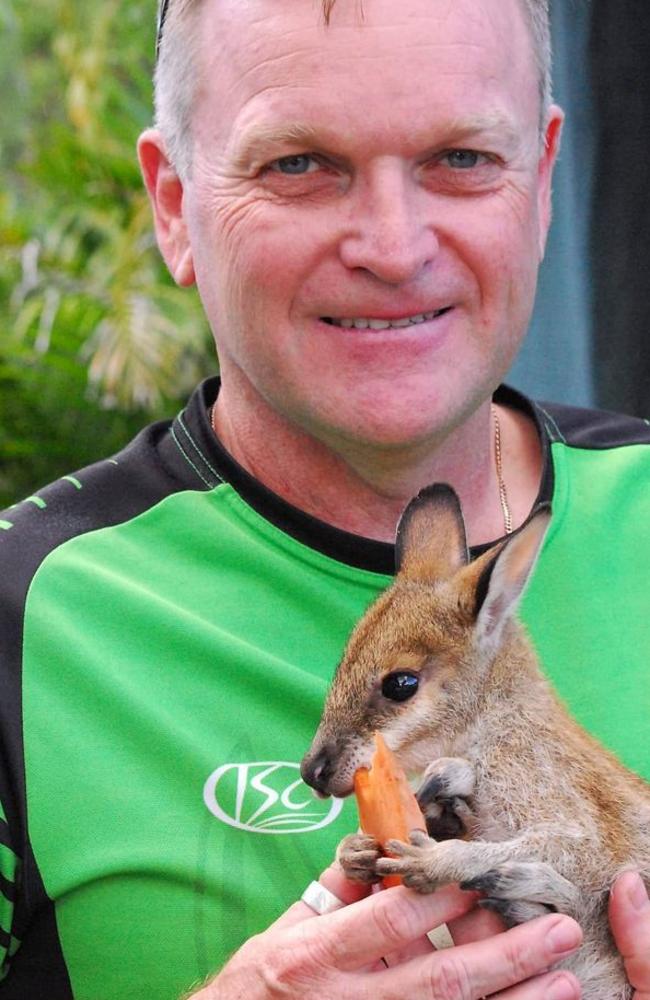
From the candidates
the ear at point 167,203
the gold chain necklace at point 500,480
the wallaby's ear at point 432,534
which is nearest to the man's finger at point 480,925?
the wallaby's ear at point 432,534

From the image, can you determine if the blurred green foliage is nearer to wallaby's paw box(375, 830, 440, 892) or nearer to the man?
the man

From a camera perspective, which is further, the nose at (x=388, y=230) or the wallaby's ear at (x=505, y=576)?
the nose at (x=388, y=230)

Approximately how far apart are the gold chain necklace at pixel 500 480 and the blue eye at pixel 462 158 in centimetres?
81

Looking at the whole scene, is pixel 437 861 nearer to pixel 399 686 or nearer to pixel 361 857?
pixel 361 857

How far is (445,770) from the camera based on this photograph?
2398 mm

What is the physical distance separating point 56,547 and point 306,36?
1163 millimetres

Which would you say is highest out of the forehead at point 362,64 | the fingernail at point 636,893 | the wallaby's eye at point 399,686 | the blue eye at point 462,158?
the forehead at point 362,64

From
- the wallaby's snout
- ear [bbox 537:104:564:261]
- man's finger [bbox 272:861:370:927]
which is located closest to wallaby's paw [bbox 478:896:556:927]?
man's finger [bbox 272:861:370:927]

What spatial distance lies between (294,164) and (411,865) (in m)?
1.42

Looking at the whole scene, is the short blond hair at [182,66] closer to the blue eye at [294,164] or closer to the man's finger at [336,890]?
the blue eye at [294,164]

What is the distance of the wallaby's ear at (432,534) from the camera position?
2.75 metres

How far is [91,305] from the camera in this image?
28.4 feet

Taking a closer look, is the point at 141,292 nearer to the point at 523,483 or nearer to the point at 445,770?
the point at 523,483

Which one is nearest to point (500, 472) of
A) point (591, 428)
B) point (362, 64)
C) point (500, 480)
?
point (500, 480)
